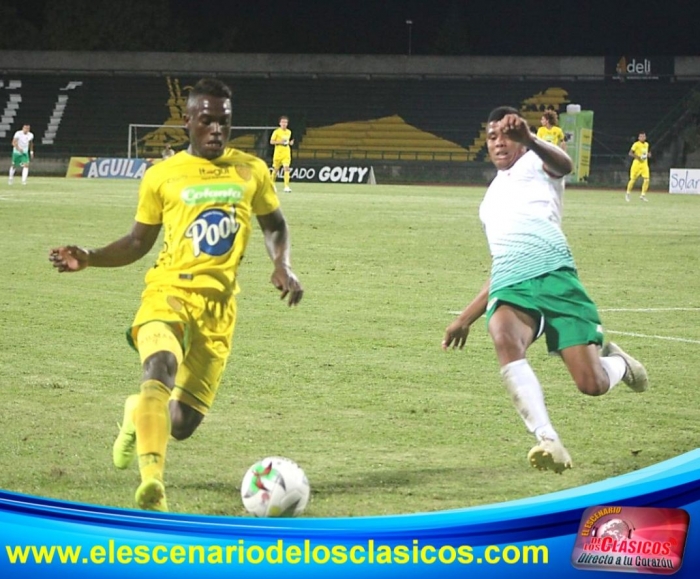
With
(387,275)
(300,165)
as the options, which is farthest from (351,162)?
(387,275)

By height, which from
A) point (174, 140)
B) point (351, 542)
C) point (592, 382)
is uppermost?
point (174, 140)

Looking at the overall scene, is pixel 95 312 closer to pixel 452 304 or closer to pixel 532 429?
pixel 452 304

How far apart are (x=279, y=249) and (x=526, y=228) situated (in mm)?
1315

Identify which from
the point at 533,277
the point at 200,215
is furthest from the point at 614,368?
the point at 200,215

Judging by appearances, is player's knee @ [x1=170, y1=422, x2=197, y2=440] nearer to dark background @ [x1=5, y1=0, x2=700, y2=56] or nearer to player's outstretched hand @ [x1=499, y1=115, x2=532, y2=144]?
player's outstretched hand @ [x1=499, y1=115, x2=532, y2=144]

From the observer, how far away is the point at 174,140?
46.1 metres

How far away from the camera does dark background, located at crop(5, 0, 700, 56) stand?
52906 millimetres

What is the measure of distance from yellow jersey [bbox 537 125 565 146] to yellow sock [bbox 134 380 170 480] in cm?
1947

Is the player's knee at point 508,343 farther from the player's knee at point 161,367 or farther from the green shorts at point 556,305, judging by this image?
the player's knee at point 161,367

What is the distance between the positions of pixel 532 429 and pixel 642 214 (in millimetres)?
18574

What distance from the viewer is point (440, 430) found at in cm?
609

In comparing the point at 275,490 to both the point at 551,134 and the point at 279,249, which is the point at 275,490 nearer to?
the point at 279,249

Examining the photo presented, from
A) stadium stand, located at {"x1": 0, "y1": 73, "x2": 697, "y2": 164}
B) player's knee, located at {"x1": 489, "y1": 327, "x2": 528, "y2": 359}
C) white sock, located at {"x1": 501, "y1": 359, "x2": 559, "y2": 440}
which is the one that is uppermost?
stadium stand, located at {"x1": 0, "y1": 73, "x2": 697, "y2": 164}

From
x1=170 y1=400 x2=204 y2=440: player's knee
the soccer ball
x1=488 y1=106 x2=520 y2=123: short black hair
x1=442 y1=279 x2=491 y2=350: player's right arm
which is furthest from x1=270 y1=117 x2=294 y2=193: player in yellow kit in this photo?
the soccer ball
